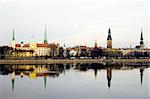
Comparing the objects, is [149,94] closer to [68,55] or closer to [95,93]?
[95,93]

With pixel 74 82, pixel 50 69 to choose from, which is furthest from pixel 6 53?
pixel 50 69

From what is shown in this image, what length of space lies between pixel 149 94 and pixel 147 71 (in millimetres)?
1591

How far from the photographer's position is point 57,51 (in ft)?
14.9

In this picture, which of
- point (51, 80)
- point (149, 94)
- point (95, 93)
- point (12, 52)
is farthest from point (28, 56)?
point (149, 94)

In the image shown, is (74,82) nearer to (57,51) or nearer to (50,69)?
(57,51)

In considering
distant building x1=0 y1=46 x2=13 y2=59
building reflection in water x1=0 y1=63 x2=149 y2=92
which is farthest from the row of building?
building reflection in water x1=0 y1=63 x2=149 y2=92

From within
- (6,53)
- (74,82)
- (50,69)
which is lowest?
(74,82)

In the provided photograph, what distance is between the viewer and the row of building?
3.99m

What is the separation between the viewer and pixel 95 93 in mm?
3635

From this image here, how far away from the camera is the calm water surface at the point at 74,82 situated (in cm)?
356

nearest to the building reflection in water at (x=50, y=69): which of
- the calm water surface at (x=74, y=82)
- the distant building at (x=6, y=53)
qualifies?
the calm water surface at (x=74, y=82)

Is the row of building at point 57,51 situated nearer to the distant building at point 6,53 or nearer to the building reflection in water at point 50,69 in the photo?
the distant building at point 6,53

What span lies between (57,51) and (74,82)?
20.6 inches

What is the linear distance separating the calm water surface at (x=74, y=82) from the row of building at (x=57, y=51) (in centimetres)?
17
